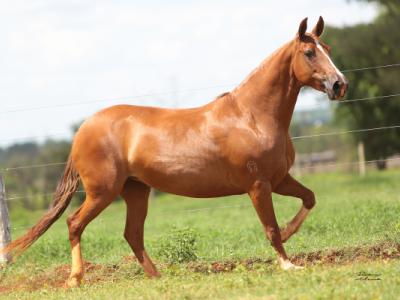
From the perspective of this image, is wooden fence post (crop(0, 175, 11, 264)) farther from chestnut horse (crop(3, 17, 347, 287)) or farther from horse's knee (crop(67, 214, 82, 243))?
horse's knee (crop(67, 214, 82, 243))

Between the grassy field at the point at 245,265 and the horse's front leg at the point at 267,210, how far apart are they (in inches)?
9.6

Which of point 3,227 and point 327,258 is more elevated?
point 327,258

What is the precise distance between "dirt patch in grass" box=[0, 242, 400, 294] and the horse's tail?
2.02 ft

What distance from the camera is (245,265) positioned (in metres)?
10.0

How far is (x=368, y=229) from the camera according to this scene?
1195cm

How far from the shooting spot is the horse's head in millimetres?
8828

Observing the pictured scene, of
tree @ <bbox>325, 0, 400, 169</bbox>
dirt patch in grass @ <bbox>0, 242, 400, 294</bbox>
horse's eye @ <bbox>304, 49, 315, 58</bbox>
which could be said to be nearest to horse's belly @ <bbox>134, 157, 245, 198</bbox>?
dirt patch in grass @ <bbox>0, 242, 400, 294</bbox>

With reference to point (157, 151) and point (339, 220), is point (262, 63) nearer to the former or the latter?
point (157, 151)

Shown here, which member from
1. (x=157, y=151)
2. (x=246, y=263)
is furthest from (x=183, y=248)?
(x=157, y=151)

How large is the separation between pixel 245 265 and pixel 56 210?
7.66 ft

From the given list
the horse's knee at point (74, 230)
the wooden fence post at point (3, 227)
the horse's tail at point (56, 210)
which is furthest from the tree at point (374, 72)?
the horse's knee at point (74, 230)

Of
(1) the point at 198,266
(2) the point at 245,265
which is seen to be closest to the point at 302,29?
(2) the point at 245,265

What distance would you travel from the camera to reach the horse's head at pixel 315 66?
348 inches

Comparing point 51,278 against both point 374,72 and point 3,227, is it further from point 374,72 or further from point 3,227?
point 374,72
